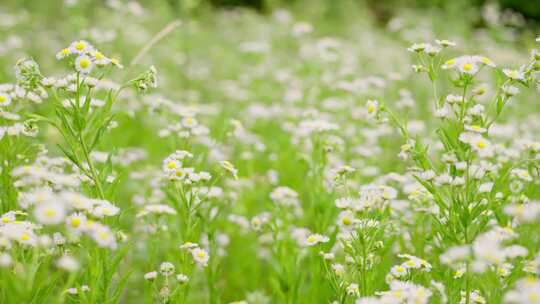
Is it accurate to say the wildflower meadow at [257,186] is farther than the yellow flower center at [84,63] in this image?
No

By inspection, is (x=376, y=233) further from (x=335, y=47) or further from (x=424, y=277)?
(x=335, y=47)

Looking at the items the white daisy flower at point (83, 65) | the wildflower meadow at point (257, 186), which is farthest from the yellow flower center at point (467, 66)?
the white daisy flower at point (83, 65)

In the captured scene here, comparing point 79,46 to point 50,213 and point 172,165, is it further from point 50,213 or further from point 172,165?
point 50,213

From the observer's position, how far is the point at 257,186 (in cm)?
443

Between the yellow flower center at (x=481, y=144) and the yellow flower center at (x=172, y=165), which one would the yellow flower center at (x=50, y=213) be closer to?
the yellow flower center at (x=172, y=165)

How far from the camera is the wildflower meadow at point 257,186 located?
2148 millimetres

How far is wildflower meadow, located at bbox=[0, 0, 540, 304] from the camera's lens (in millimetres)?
2148

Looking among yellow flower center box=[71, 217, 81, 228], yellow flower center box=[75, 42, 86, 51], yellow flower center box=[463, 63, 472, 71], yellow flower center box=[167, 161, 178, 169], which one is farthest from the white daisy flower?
yellow flower center box=[463, 63, 472, 71]

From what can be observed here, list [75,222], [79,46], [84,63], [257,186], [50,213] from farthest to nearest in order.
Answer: [257,186] → [79,46] → [84,63] → [75,222] → [50,213]

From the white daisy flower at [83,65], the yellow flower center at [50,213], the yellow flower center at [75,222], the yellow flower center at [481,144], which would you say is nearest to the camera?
the yellow flower center at [50,213]

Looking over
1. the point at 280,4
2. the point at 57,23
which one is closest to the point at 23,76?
the point at 57,23

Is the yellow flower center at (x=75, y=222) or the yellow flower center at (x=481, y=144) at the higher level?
the yellow flower center at (x=481, y=144)

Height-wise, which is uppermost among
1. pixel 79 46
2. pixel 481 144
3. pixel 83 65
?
pixel 79 46

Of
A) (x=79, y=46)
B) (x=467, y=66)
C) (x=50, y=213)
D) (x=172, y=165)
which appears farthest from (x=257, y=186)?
(x=50, y=213)
